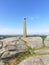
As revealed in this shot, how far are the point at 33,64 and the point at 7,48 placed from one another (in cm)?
155

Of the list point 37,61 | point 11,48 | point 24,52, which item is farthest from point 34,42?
point 37,61

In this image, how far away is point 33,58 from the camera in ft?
15.5

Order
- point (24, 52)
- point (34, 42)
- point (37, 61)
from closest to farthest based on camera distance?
point (37, 61), point (24, 52), point (34, 42)

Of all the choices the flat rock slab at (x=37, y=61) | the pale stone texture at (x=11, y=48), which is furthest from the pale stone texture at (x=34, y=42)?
the flat rock slab at (x=37, y=61)

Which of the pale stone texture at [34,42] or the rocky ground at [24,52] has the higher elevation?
the pale stone texture at [34,42]

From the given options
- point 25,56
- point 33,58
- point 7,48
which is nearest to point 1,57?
point 7,48

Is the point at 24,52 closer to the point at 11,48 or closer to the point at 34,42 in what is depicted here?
the point at 11,48

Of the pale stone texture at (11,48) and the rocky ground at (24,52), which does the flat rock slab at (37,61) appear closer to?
the rocky ground at (24,52)

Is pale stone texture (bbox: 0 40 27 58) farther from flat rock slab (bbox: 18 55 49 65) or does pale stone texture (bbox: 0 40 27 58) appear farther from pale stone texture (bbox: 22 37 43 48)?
flat rock slab (bbox: 18 55 49 65)

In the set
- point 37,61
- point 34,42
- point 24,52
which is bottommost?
point 37,61

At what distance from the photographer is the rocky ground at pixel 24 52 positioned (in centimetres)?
467

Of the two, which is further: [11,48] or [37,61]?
[11,48]

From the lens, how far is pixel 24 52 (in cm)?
535

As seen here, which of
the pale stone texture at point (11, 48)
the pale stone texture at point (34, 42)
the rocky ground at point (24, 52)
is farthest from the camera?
the pale stone texture at point (34, 42)
